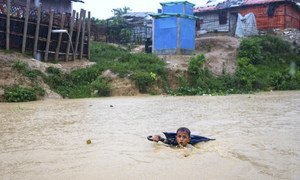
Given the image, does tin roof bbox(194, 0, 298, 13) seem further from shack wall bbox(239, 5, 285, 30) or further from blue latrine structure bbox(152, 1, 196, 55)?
blue latrine structure bbox(152, 1, 196, 55)

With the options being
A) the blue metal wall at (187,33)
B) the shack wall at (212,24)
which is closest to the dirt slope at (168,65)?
the blue metal wall at (187,33)

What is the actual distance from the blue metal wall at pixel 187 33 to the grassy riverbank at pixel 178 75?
2858 mm

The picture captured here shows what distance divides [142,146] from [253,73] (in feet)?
49.1

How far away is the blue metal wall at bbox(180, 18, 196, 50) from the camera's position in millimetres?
21984

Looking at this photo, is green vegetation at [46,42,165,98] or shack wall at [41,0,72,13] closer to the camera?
green vegetation at [46,42,165,98]

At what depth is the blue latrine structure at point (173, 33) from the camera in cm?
2183

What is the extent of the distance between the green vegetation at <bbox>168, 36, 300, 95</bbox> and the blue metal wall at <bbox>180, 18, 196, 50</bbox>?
→ 9.45 ft

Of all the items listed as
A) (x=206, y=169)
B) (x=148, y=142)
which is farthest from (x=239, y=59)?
(x=206, y=169)

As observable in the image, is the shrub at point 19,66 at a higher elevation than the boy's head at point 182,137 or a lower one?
higher

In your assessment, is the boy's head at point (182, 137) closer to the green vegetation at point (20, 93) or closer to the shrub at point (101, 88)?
the green vegetation at point (20, 93)

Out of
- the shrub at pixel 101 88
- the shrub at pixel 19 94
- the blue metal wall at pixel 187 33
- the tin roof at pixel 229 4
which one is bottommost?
the shrub at pixel 19 94

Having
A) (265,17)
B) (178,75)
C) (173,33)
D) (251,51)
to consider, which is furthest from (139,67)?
(265,17)

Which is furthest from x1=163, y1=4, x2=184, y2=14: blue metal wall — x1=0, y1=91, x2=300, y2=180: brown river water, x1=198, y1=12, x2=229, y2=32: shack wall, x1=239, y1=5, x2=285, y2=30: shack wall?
x1=0, y1=91, x2=300, y2=180: brown river water

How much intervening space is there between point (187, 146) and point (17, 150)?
91.2 inches
